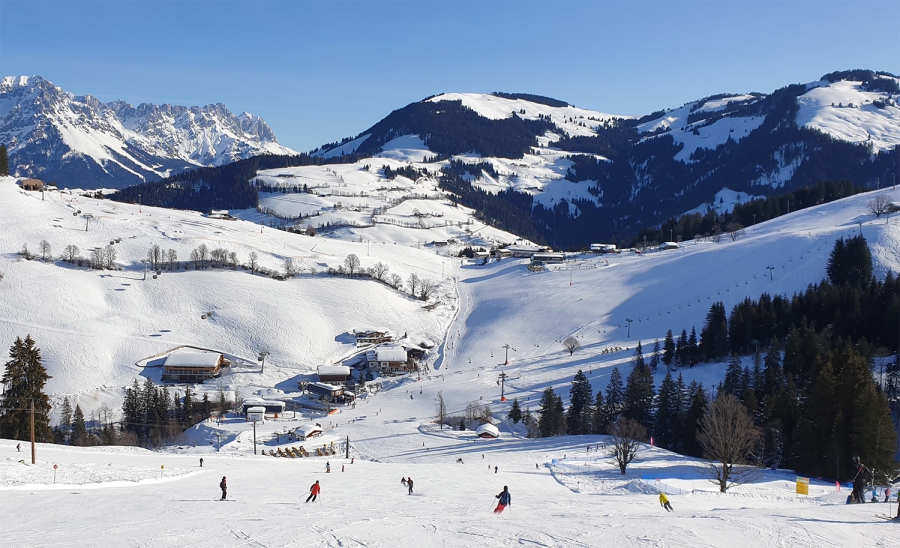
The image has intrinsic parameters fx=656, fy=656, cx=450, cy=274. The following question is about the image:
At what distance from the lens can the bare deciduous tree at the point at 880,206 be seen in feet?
379

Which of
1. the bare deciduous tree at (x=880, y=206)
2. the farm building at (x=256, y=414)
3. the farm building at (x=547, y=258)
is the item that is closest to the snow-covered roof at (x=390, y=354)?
the farm building at (x=256, y=414)

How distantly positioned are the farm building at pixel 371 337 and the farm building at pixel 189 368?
2039 centimetres

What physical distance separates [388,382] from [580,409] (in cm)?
2900

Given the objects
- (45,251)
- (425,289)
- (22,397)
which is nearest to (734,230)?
(425,289)

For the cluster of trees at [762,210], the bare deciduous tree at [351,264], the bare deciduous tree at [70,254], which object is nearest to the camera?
the bare deciduous tree at [70,254]

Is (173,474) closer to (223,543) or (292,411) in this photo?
(223,543)

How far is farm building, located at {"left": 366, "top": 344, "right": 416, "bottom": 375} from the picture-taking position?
87125mm

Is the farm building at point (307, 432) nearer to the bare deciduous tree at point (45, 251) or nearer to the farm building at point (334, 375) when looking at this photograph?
the farm building at point (334, 375)

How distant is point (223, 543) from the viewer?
19.1 meters

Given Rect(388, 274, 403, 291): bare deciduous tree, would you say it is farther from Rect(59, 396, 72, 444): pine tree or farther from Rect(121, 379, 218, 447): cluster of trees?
Rect(59, 396, 72, 444): pine tree

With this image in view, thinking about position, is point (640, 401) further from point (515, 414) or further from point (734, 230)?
point (734, 230)

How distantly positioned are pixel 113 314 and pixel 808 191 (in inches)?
5815

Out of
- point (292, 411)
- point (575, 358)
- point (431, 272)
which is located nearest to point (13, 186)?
point (431, 272)

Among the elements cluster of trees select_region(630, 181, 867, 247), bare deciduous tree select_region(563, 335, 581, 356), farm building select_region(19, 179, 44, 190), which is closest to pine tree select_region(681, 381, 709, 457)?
bare deciduous tree select_region(563, 335, 581, 356)
